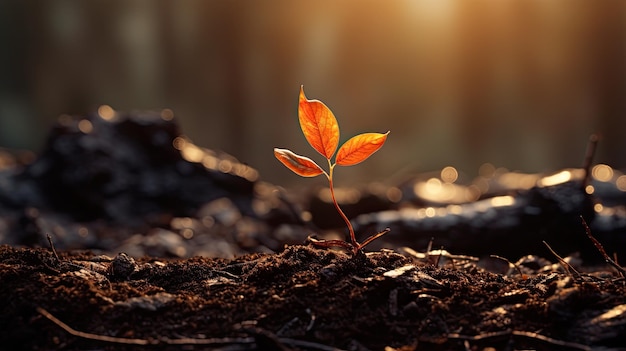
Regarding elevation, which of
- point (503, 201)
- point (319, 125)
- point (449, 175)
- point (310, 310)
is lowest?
point (310, 310)

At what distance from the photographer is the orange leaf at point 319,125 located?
6.49 feet

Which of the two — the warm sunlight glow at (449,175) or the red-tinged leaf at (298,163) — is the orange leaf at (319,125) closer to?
the red-tinged leaf at (298,163)

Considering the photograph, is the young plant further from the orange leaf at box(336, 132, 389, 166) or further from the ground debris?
the ground debris

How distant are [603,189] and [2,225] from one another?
635 cm

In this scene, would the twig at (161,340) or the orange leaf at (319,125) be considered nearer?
the twig at (161,340)

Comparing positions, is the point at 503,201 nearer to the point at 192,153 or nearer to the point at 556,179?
the point at 556,179

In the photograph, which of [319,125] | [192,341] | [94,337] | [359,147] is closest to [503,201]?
[359,147]

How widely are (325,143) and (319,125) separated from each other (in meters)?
0.08

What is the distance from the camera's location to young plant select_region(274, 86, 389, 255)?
1993mm

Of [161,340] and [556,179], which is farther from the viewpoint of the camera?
[556,179]

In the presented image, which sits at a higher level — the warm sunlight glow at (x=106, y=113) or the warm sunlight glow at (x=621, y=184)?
the warm sunlight glow at (x=106, y=113)

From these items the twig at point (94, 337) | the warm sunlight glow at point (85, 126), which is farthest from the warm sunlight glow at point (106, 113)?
the twig at point (94, 337)

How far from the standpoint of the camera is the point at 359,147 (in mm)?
2061

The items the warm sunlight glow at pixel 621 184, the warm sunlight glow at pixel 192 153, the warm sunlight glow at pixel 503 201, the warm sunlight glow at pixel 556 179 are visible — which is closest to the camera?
the warm sunlight glow at pixel 556 179
